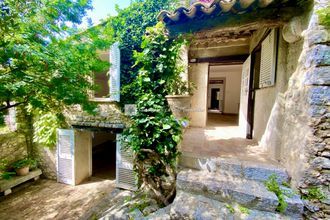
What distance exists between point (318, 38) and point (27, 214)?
5.91 m

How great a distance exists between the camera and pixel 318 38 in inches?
59.9

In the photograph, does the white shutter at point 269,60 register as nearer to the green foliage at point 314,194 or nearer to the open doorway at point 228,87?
the green foliage at point 314,194

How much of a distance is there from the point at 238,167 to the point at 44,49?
328cm

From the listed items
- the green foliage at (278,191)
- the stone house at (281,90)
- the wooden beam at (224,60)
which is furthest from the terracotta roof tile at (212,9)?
the wooden beam at (224,60)

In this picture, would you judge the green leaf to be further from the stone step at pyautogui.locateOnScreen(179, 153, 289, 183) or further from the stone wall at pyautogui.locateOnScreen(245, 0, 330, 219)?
the stone wall at pyautogui.locateOnScreen(245, 0, 330, 219)

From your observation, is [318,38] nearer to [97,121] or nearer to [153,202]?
[153,202]

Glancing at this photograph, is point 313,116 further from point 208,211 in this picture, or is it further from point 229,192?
point 208,211

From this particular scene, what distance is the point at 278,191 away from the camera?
1.74 metres

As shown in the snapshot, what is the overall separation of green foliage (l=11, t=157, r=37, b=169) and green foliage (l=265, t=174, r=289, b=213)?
6316 millimetres

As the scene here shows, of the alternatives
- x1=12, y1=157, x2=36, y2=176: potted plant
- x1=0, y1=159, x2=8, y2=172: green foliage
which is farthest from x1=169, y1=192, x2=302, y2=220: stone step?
x1=12, y1=157, x2=36, y2=176: potted plant

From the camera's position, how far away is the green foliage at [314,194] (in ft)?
5.07

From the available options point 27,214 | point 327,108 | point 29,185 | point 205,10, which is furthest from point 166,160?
point 29,185

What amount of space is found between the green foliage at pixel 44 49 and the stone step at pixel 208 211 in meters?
2.58

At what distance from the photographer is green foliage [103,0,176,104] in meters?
3.74
